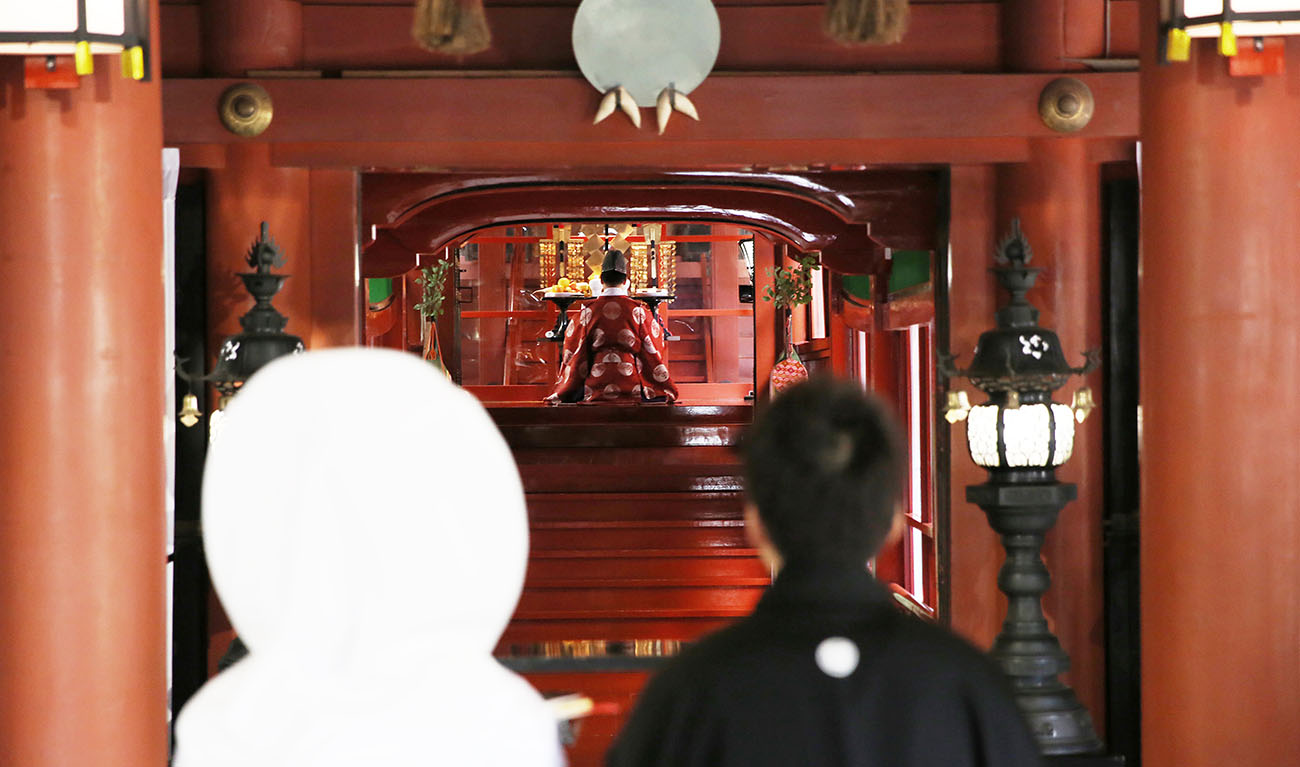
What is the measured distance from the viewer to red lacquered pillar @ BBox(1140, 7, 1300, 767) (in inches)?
111

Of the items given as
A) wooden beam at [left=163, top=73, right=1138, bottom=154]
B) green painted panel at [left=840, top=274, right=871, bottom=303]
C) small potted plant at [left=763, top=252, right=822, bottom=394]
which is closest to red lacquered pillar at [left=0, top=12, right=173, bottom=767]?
wooden beam at [left=163, top=73, right=1138, bottom=154]

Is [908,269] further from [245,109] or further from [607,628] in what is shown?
Answer: [245,109]

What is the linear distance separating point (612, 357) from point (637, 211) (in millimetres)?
3530

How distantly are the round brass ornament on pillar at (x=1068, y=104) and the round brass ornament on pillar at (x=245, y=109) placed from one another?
254 centimetres

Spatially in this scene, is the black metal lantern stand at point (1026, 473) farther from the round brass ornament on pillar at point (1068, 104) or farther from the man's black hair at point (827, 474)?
the man's black hair at point (827, 474)

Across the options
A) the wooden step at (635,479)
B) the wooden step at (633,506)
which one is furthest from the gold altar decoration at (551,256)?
the wooden step at (633,506)

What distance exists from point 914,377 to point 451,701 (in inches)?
210

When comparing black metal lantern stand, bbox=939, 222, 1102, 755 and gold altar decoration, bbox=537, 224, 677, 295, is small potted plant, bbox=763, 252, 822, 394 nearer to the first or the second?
gold altar decoration, bbox=537, 224, 677, 295

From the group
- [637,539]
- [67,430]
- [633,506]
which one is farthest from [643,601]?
[67,430]

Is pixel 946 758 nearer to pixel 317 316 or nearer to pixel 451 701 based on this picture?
pixel 451 701

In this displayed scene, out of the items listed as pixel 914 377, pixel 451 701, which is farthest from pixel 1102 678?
pixel 451 701

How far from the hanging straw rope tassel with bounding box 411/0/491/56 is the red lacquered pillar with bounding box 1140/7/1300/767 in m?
1.73

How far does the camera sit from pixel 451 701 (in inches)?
39.3

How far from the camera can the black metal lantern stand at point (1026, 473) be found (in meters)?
3.67
